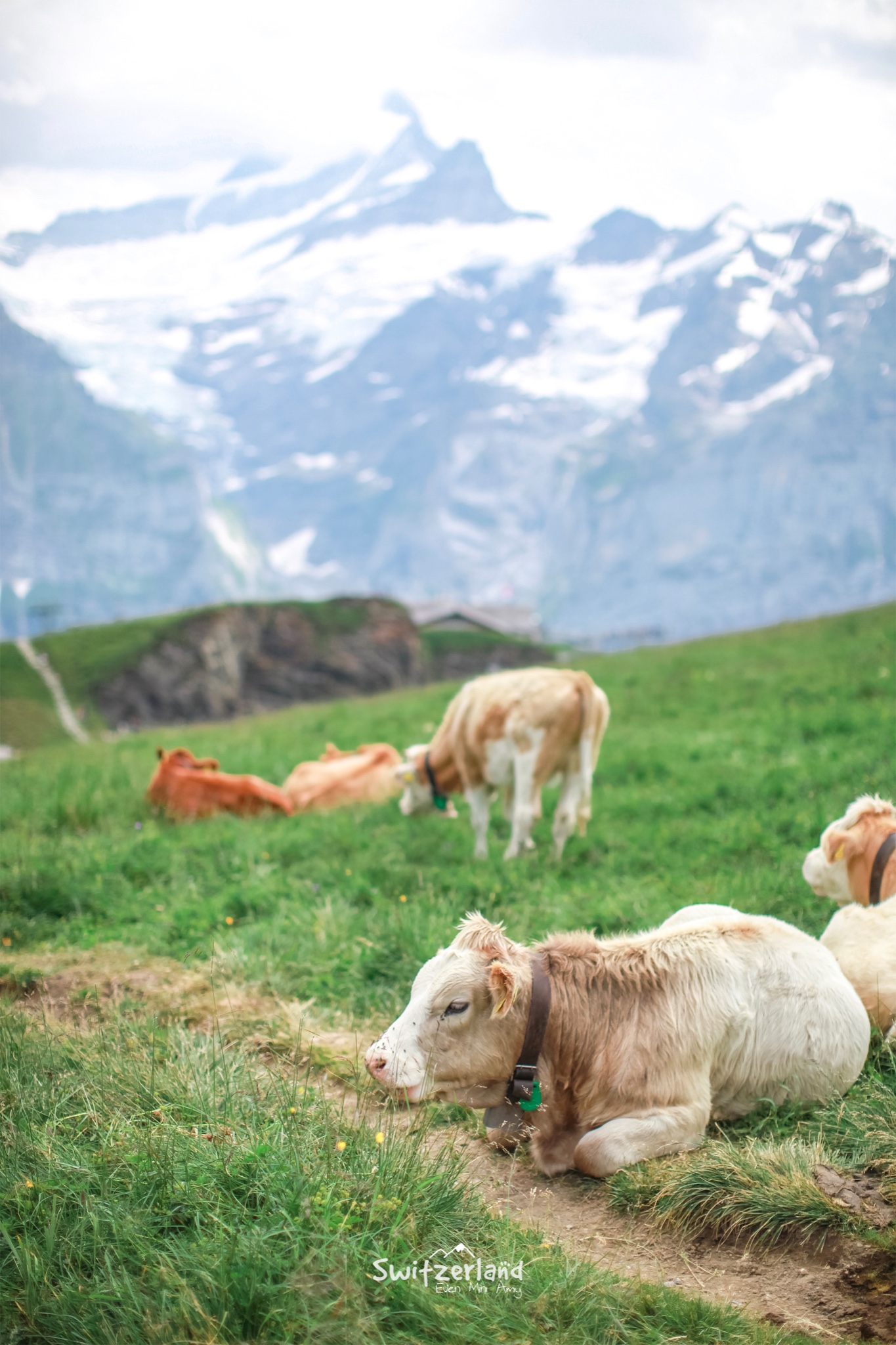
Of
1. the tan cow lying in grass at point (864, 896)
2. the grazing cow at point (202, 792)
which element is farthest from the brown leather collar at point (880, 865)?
the grazing cow at point (202, 792)

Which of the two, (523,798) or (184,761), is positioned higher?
(523,798)

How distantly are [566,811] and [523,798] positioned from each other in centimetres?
46

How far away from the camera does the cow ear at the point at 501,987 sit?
4.72 meters

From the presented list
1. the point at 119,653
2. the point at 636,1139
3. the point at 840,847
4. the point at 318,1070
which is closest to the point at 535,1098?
the point at 636,1139

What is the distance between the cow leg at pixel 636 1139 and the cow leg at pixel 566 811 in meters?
5.19

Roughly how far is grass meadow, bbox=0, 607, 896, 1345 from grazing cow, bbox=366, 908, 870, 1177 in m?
0.22

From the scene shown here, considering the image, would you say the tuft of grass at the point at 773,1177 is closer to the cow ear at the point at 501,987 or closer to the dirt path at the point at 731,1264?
the dirt path at the point at 731,1264

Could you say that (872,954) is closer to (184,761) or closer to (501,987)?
(501,987)

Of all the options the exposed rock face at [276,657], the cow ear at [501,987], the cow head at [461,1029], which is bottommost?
the exposed rock face at [276,657]

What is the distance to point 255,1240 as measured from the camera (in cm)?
363

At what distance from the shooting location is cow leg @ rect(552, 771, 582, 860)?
1042cm

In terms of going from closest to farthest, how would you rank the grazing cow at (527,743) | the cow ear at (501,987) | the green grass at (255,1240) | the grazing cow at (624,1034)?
1. the green grass at (255,1240)
2. the cow ear at (501,987)
3. the grazing cow at (624,1034)
4. the grazing cow at (527,743)

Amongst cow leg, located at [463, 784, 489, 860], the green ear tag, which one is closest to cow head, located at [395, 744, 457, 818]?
cow leg, located at [463, 784, 489, 860]

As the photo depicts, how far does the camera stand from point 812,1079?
5352mm
